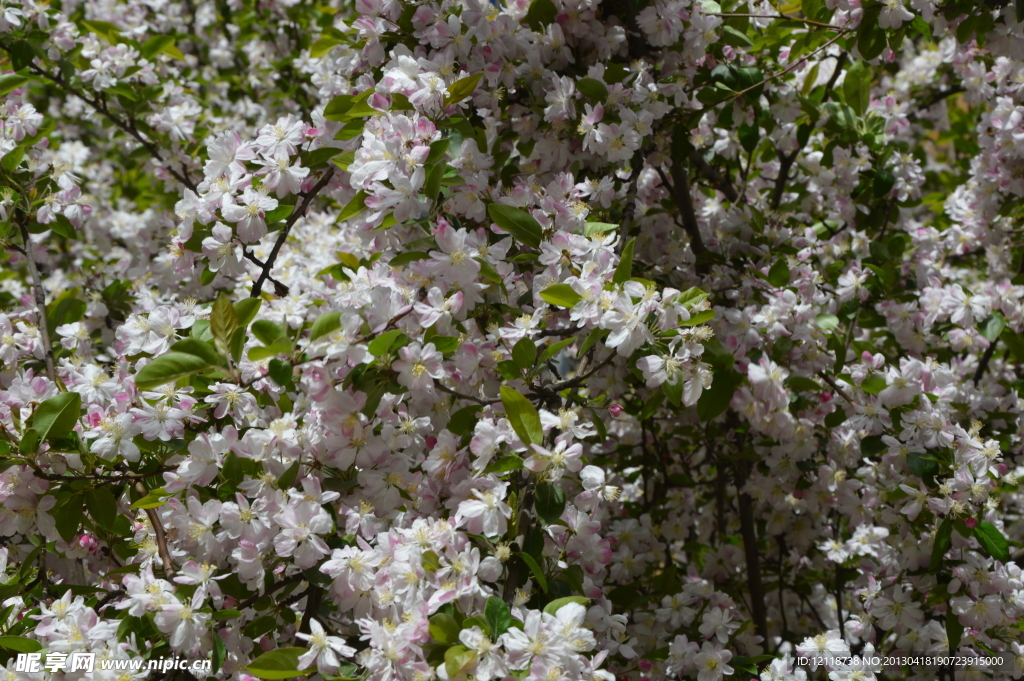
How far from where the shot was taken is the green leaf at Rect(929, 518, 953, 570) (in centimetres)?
154

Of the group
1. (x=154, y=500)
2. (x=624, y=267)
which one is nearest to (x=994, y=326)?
(x=624, y=267)

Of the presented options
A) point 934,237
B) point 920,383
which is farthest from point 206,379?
point 934,237

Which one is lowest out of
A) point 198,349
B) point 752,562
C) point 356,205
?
point 752,562

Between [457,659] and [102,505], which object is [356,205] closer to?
[102,505]

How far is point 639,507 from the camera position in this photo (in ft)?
7.77

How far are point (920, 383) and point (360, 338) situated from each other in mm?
1158

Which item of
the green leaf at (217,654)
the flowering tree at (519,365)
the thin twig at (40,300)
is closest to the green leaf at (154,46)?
the flowering tree at (519,365)

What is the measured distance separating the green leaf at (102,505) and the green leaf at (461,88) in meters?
0.91

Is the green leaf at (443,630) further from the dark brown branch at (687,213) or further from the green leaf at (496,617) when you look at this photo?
the dark brown branch at (687,213)

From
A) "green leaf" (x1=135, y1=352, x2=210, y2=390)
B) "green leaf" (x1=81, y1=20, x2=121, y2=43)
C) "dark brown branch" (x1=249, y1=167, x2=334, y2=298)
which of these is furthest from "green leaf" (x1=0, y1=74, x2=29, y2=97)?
"green leaf" (x1=135, y1=352, x2=210, y2=390)

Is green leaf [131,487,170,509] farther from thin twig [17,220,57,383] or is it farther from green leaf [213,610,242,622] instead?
thin twig [17,220,57,383]

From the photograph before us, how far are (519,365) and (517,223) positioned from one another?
10.4 inches

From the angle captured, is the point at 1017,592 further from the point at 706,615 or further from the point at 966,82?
the point at 966,82

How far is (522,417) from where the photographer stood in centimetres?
117
